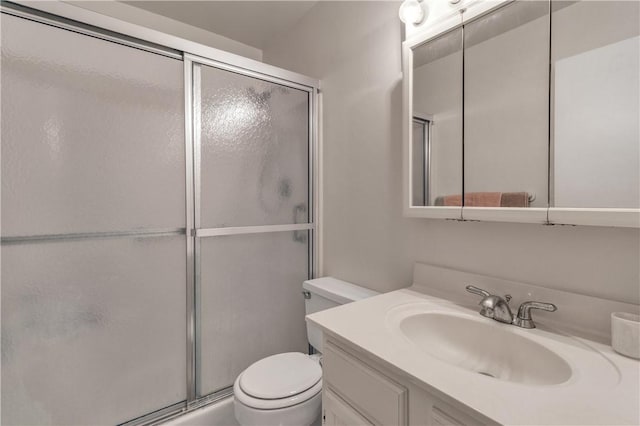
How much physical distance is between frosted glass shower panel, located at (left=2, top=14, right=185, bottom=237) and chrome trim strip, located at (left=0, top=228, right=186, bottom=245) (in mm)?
20

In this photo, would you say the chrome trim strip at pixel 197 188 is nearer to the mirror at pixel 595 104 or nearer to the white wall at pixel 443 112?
the white wall at pixel 443 112

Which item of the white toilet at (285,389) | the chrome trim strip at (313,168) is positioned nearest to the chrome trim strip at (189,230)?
the white toilet at (285,389)

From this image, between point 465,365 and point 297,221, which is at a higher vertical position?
point 297,221

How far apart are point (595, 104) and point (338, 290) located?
3.95ft

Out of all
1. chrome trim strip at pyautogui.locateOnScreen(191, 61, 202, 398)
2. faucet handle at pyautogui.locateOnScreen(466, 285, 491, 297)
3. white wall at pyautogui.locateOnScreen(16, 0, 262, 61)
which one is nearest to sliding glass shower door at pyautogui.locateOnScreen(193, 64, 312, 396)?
chrome trim strip at pyautogui.locateOnScreen(191, 61, 202, 398)

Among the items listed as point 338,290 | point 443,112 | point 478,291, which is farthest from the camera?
point 338,290

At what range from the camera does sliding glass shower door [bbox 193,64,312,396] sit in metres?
1.53

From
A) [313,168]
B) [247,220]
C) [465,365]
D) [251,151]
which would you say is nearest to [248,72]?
[251,151]

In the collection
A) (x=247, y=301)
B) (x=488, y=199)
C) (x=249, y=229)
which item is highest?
(x=488, y=199)

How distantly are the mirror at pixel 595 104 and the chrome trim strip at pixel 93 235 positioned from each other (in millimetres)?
1508

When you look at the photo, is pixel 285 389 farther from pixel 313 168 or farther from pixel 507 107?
pixel 507 107

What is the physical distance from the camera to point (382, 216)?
58.6 inches

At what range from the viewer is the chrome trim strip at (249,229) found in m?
1.51

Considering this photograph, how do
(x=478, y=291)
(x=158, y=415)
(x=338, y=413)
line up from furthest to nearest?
(x=158, y=415)
(x=478, y=291)
(x=338, y=413)
